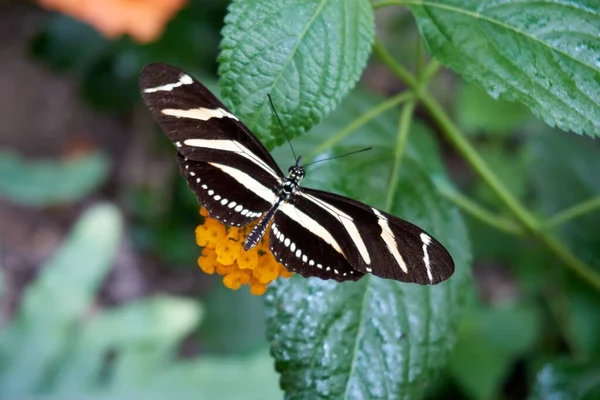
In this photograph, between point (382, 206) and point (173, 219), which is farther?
point (173, 219)

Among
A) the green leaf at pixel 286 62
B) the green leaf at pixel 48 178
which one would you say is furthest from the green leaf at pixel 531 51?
the green leaf at pixel 48 178

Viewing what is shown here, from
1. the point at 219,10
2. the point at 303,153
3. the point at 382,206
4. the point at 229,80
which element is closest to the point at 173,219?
the point at 219,10

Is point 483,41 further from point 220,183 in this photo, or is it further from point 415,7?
point 220,183

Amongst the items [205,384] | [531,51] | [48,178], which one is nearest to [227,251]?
→ [531,51]

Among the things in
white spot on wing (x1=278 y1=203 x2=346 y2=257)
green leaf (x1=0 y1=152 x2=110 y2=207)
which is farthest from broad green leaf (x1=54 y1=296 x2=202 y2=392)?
white spot on wing (x1=278 y1=203 x2=346 y2=257)

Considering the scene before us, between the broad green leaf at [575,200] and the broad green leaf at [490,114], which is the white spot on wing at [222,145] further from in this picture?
the broad green leaf at [490,114]
